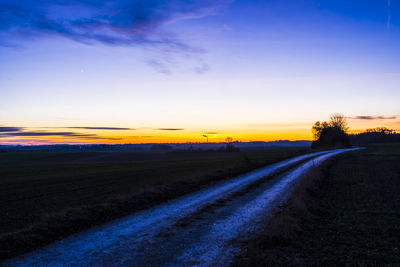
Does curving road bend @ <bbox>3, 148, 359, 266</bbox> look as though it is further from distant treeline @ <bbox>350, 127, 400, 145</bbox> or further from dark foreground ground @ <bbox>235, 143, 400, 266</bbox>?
distant treeline @ <bbox>350, 127, 400, 145</bbox>

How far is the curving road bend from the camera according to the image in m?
6.82

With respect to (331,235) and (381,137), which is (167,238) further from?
(381,137)

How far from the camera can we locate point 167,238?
8.46 metres

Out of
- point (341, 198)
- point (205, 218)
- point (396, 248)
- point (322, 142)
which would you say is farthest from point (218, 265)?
point (322, 142)

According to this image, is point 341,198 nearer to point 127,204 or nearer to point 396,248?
point 396,248

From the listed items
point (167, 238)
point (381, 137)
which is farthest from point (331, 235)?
point (381, 137)

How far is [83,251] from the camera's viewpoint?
294 inches

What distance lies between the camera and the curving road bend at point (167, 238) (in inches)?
268

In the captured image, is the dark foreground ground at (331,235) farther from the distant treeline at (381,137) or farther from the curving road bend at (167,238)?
the distant treeline at (381,137)

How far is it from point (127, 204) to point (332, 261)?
32.5 feet

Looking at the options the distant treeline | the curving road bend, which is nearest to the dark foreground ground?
the curving road bend

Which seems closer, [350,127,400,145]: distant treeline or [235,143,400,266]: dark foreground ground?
[235,143,400,266]: dark foreground ground

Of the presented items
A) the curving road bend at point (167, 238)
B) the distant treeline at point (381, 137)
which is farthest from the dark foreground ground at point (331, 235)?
the distant treeline at point (381, 137)

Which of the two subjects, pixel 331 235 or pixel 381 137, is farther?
pixel 381 137
